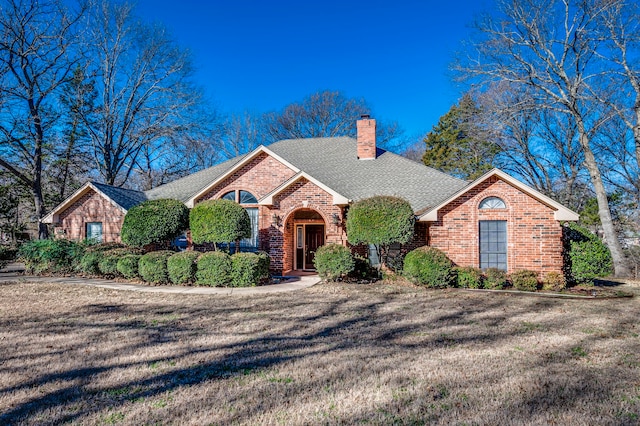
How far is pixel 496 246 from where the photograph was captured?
12297mm

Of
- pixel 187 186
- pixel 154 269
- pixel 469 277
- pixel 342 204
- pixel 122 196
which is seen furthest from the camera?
pixel 187 186

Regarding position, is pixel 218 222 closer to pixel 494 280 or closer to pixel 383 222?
pixel 383 222

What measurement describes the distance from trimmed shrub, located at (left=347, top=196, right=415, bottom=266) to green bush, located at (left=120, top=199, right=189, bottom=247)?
678 cm

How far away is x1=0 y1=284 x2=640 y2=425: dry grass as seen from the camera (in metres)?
3.54

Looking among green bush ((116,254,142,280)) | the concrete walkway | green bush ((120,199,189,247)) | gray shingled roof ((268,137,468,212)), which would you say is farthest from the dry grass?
gray shingled roof ((268,137,468,212))

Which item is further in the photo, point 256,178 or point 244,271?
point 256,178

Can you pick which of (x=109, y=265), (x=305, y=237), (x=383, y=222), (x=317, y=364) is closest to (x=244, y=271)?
(x=383, y=222)

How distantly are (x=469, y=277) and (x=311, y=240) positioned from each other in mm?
7130

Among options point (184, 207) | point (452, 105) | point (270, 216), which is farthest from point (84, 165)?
point (452, 105)

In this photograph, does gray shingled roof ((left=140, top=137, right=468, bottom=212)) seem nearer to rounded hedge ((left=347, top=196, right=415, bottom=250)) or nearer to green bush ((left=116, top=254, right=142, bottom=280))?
rounded hedge ((left=347, top=196, right=415, bottom=250))

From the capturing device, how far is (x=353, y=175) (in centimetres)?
1719

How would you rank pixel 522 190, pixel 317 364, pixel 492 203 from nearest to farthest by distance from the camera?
1. pixel 317 364
2. pixel 522 190
3. pixel 492 203

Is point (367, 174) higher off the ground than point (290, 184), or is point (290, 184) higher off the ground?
point (367, 174)

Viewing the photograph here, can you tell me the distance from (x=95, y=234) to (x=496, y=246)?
57.7 ft
